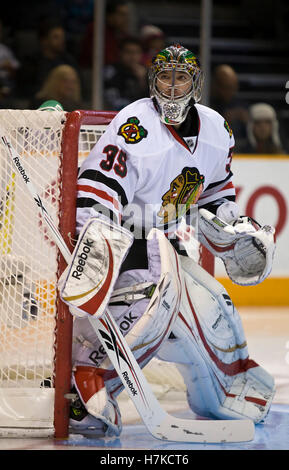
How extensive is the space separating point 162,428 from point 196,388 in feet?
1.00

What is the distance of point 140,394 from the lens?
2.44 m

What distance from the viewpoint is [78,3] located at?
18.1ft

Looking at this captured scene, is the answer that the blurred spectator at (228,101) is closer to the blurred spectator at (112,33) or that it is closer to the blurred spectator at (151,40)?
the blurred spectator at (151,40)

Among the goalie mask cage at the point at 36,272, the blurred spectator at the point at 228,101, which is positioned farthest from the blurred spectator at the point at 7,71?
the goalie mask cage at the point at 36,272

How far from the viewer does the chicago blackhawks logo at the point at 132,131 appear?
2.50 m

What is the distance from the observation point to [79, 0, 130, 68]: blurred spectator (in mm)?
5285

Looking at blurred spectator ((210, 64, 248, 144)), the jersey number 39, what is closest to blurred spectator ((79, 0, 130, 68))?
blurred spectator ((210, 64, 248, 144))

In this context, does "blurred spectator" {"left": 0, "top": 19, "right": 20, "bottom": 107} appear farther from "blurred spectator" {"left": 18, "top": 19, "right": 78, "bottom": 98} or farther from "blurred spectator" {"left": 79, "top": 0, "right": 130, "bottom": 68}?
"blurred spectator" {"left": 79, "top": 0, "right": 130, "bottom": 68}

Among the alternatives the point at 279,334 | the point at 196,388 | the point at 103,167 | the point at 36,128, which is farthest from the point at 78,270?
the point at 279,334

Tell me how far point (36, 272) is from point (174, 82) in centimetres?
65

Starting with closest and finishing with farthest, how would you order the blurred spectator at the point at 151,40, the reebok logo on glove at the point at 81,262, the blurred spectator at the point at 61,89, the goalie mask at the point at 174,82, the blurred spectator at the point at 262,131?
1. the reebok logo on glove at the point at 81,262
2. the goalie mask at the point at 174,82
3. the blurred spectator at the point at 61,89
4. the blurred spectator at the point at 262,131
5. the blurred spectator at the point at 151,40

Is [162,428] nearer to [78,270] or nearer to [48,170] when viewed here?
[78,270]

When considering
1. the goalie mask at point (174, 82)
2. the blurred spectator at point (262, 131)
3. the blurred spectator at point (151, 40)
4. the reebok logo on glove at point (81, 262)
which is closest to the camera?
the reebok logo on glove at point (81, 262)

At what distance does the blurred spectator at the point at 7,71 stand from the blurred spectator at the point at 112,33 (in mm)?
393
